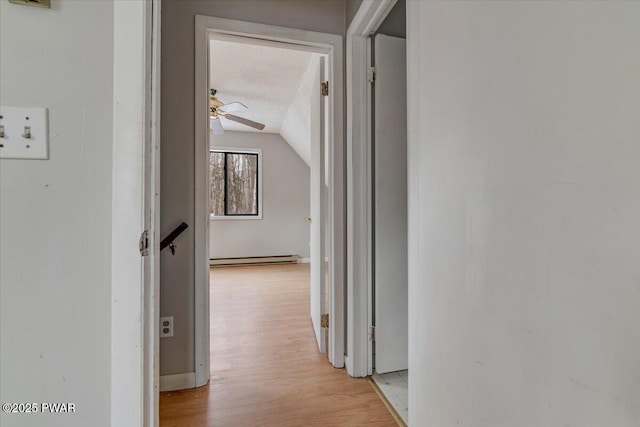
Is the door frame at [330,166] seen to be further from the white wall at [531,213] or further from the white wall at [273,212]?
the white wall at [273,212]

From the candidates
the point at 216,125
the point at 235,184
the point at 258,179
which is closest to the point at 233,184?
the point at 235,184

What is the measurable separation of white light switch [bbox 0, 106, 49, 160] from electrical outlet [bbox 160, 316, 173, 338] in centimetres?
118

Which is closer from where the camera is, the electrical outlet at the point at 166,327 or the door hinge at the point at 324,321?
the electrical outlet at the point at 166,327

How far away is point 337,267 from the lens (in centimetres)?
188

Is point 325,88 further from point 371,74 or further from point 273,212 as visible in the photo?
point 273,212

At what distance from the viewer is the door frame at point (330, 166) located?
170cm

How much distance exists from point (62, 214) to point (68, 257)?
112 mm

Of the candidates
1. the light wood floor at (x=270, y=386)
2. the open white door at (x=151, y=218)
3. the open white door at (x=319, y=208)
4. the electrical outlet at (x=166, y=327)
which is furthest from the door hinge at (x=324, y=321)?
the open white door at (x=151, y=218)

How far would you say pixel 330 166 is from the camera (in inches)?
74.7

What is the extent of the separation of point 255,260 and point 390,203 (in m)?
3.87

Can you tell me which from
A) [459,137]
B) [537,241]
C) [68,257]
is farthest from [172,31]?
[537,241]

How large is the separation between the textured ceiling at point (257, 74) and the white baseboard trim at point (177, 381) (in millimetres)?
2073

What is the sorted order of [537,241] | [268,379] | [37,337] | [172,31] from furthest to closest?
[268,379], [172,31], [37,337], [537,241]

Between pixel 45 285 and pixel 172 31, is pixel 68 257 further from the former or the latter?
pixel 172 31
